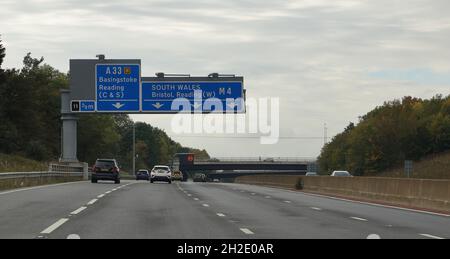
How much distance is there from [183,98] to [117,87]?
15.7ft

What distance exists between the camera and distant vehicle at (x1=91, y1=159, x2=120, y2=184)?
179 feet

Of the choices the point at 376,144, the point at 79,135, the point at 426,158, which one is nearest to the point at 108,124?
the point at 79,135

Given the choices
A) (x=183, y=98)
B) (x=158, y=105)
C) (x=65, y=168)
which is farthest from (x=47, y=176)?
(x=183, y=98)

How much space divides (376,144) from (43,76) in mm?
56346

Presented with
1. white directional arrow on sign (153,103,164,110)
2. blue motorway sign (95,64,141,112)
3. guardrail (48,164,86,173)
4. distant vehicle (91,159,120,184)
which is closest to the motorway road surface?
distant vehicle (91,159,120,184)

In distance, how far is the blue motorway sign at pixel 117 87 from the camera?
58.7 meters

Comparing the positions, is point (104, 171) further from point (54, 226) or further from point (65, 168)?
point (54, 226)

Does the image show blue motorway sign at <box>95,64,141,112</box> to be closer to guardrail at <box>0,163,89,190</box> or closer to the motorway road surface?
guardrail at <box>0,163,89,190</box>

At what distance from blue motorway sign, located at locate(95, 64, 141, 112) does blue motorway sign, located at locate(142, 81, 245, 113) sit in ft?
2.46

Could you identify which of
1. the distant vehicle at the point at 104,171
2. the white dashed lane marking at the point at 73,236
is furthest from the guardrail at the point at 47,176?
the white dashed lane marking at the point at 73,236

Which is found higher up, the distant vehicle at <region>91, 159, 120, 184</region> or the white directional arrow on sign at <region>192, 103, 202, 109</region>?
the white directional arrow on sign at <region>192, 103, 202, 109</region>
